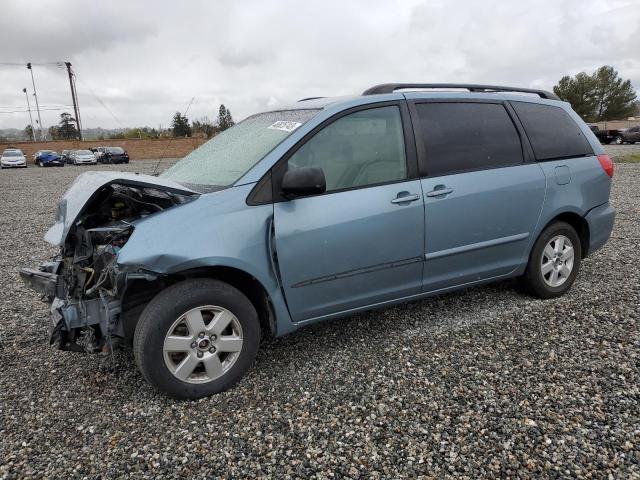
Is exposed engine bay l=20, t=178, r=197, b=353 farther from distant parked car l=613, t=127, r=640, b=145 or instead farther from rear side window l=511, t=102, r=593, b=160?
distant parked car l=613, t=127, r=640, b=145

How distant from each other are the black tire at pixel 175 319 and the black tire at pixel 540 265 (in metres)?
2.47

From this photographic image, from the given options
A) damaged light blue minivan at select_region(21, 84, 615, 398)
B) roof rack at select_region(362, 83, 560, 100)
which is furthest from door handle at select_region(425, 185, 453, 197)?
roof rack at select_region(362, 83, 560, 100)

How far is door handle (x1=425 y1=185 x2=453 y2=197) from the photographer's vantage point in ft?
11.1

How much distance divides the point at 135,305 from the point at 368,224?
1.52 metres

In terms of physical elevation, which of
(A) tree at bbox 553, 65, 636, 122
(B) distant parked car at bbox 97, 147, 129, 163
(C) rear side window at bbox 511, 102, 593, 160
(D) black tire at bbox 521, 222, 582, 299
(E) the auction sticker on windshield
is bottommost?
(D) black tire at bbox 521, 222, 582, 299

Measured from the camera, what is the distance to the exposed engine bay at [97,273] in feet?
9.02

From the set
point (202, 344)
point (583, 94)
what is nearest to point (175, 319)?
point (202, 344)

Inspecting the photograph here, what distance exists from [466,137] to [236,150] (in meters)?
1.74

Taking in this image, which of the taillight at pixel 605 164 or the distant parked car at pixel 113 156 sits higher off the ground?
the distant parked car at pixel 113 156

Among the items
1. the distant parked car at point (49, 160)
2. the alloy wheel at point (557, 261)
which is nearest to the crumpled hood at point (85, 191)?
the alloy wheel at point (557, 261)

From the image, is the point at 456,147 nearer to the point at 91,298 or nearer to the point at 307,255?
the point at 307,255

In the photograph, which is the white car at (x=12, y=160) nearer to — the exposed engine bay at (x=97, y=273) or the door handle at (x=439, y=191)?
the exposed engine bay at (x=97, y=273)

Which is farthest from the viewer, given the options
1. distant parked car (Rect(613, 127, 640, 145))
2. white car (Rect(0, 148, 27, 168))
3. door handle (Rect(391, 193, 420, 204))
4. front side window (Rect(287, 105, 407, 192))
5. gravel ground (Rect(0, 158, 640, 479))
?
distant parked car (Rect(613, 127, 640, 145))

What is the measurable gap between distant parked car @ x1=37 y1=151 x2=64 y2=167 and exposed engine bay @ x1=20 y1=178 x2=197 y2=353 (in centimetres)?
3715
